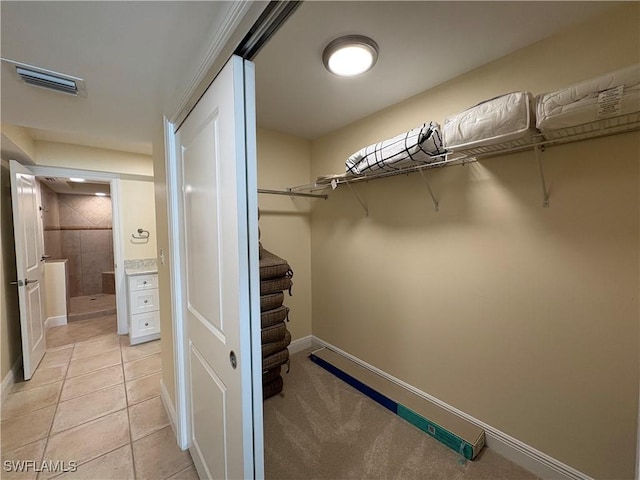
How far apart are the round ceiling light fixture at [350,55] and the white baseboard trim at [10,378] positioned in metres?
3.44

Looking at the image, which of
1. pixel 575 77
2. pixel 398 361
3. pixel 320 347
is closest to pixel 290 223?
pixel 320 347

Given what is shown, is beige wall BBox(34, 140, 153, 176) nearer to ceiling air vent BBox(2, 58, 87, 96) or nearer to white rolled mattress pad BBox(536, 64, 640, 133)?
ceiling air vent BBox(2, 58, 87, 96)

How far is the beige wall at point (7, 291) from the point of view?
228cm

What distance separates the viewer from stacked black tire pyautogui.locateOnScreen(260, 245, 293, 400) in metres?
2.04

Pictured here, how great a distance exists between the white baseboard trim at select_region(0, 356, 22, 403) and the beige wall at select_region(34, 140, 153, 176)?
202cm

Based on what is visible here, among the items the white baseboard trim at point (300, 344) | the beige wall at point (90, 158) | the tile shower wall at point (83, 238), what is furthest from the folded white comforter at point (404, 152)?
the tile shower wall at point (83, 238)

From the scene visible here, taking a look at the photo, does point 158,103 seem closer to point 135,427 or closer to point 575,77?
point 135,427

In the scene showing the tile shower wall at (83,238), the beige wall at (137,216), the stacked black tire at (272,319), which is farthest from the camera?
the tile shower wall at (83,238)

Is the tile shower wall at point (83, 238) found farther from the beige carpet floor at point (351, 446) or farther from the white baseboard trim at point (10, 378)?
the beige carpet floor at point (351, 446)

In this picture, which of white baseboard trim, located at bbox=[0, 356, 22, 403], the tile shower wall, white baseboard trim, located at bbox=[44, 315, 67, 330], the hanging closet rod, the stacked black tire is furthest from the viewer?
the tile shower wall

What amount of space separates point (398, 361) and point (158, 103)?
256 cm

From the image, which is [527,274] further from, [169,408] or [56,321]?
[56,321]

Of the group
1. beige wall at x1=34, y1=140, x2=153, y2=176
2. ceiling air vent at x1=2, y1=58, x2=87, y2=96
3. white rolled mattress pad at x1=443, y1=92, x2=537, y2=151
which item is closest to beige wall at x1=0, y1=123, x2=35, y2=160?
beige wall at x1=34, y1=140, x2=153, y2=176

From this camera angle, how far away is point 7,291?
243 centimetres
